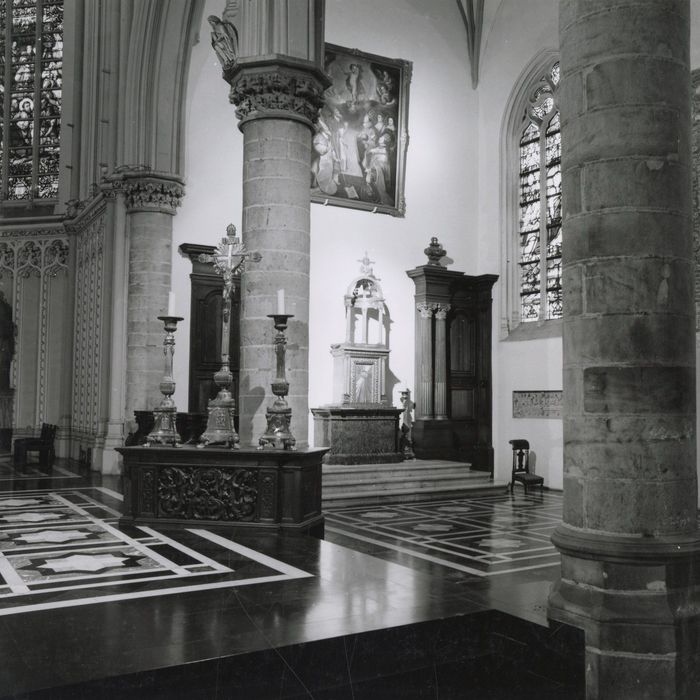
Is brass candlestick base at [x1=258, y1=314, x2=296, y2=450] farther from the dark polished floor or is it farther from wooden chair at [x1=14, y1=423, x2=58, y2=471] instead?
wooden chair at [x1=14, y1=423, x2=58, y2=471]

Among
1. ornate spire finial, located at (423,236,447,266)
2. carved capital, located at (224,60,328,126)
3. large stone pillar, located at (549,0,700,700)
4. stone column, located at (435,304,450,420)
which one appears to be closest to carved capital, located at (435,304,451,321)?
stone column, located at (435,304,450,420)

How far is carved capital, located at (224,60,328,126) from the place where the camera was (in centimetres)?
931

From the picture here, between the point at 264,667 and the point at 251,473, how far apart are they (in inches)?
147

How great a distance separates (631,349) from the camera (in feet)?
14.6

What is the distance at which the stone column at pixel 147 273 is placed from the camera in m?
14.3

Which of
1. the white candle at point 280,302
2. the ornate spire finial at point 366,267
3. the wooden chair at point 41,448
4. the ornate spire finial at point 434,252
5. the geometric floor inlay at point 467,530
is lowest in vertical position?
the geometric floor inlay at point 467,530

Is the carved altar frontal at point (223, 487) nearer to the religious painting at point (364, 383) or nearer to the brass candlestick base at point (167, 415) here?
the brass candlestick base at point (167, 415)

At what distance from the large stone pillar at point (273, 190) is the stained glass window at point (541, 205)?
790cm

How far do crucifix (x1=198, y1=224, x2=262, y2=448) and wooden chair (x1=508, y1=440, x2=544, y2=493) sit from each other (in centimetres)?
687

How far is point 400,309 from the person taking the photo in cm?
1653

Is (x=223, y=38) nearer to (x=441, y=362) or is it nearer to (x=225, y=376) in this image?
(x=225, y=376)

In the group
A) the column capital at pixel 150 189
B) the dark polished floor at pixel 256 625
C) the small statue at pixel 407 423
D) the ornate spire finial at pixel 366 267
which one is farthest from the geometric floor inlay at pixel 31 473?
the ornate spire finial at pixel 366 267

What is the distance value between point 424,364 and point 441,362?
0.35 m

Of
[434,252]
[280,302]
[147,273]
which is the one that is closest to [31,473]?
[147,273]
